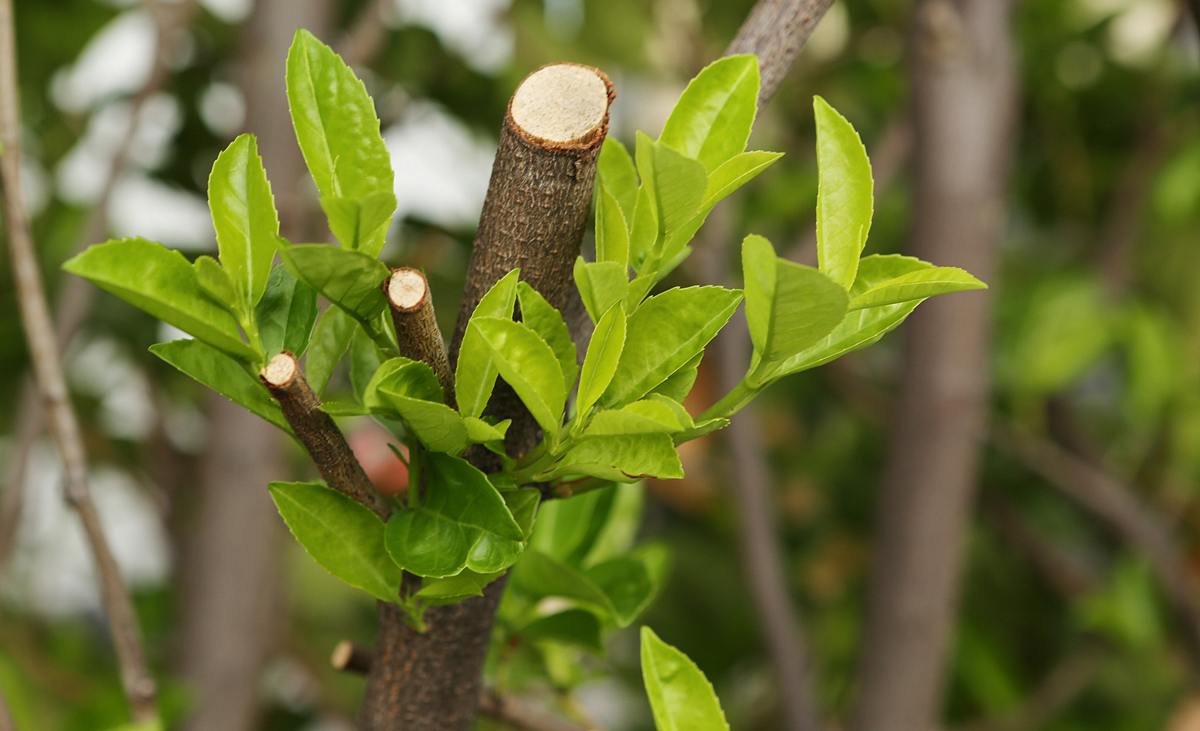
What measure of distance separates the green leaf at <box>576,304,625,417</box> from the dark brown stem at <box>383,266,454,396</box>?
3 cm

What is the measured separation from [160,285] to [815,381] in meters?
0.74

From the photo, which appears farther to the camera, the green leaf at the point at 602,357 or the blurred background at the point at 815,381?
→ the blurred background at the point at 815,381

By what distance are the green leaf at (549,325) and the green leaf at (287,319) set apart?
0.13 feet

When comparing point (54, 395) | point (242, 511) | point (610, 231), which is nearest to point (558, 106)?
point (610, 231)

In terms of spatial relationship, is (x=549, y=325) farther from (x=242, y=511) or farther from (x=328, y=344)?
(x=242, y=511)

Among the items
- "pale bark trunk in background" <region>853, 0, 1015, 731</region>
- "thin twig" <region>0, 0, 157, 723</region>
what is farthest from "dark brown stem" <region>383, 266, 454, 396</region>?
"pale bark trunk in background" <region>853, 0, 1015, 731</region>

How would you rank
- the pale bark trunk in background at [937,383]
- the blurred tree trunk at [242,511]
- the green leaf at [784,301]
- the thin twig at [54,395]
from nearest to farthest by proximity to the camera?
the green leaf at [784,301] < the thin twig at [54,395] < the pale bark trunk in background at [937,383] < the blurred tree trunk at [242,511]

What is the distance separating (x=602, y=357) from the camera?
21 centimetres

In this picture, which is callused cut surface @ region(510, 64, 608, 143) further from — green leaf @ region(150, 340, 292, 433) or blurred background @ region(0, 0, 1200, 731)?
blurred background @ region(0, 0, 1200, 731)

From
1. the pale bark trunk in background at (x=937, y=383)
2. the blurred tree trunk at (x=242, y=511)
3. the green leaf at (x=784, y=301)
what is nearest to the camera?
the green leaf at (x=784, y=301)

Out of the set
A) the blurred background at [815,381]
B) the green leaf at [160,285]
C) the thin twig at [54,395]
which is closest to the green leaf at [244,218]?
the green leaf at [160,285]

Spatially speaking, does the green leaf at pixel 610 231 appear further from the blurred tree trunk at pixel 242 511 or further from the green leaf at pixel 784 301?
the blurred tree trunk at pixel 242 511

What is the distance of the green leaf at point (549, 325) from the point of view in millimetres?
210

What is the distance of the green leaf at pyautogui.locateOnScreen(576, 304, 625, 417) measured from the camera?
201mm
